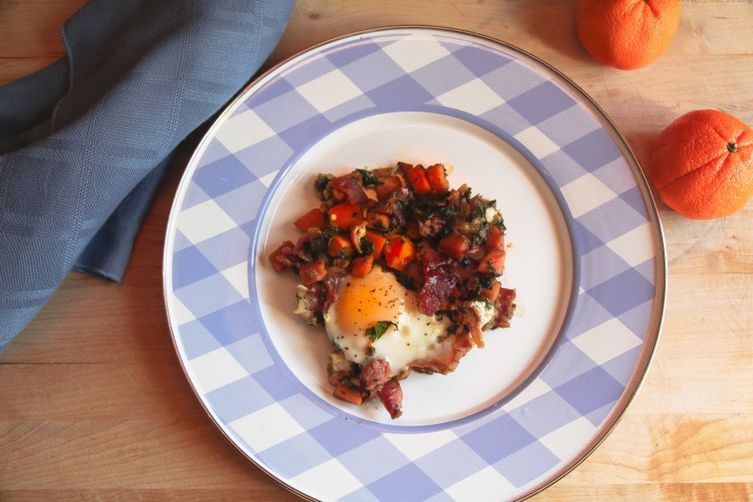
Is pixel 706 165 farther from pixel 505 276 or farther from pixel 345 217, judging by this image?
pixel 345 217

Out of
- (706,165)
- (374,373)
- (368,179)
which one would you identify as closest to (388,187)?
(368,179)

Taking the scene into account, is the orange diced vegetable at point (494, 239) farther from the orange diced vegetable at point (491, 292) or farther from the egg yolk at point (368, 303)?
the egg yolk at point (368, 303)

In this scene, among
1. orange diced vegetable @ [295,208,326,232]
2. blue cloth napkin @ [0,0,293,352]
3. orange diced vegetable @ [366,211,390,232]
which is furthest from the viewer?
orange diced vegetable @ [295,208,326,232]

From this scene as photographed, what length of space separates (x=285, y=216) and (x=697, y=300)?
6.17 feet

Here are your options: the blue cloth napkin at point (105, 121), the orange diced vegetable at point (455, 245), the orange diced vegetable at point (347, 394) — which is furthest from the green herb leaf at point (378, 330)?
the blue cloth napkin at point (105, 121)

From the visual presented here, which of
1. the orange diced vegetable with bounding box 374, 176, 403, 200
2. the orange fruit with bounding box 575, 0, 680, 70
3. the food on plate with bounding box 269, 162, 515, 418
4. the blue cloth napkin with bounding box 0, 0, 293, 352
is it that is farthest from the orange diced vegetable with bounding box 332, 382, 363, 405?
the orange fruit with bounding box 575, 0, 680, 70

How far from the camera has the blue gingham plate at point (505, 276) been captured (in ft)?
8.66

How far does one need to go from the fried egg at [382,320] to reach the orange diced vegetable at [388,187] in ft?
1.10

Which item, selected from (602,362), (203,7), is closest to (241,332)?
(203,7)

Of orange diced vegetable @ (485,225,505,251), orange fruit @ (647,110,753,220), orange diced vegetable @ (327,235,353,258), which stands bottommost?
orange diced vegetable @ (327,235,353,258)

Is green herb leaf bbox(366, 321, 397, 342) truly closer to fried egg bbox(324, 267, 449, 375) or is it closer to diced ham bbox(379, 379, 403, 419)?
fried egg bbox(324, 267, 449, 375)

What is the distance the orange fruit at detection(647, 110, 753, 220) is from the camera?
2.55m

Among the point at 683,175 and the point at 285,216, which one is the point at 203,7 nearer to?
the point at 285,216

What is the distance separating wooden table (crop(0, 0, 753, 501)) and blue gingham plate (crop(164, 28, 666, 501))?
19cm
